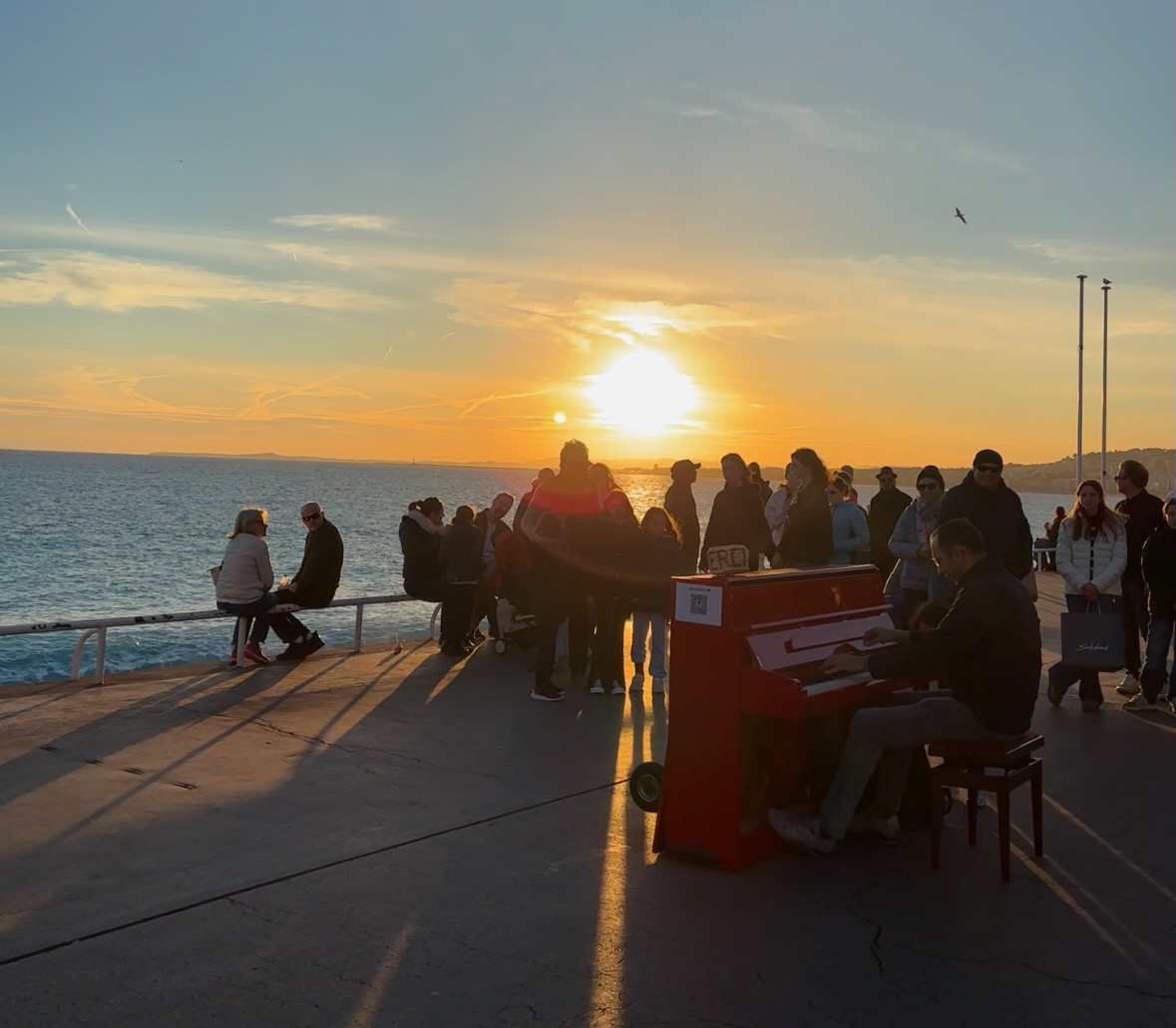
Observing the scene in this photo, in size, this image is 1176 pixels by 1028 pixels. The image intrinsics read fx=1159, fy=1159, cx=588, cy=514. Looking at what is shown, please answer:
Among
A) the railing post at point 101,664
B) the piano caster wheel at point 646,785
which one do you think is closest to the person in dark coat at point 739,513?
the piano caster wheel at point 646,785

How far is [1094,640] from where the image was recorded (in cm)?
914

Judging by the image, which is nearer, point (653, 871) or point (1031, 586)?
point (653, 871)

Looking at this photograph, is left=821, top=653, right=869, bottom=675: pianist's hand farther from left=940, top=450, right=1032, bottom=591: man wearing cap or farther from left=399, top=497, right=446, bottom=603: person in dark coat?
left=399, top=497, right=446, bottom=603: person in dark coat

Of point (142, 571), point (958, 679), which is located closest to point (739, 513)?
point (958, 679)

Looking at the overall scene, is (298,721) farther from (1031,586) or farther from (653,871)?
(1031,586)

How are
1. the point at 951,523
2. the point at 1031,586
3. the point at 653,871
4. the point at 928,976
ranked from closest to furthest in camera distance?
the point at 928,976, the point at 653,871, the point at 951,523, the point at 1031,586

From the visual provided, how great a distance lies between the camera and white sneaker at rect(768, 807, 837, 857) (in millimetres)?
5422

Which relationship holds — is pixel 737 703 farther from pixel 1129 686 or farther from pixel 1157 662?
pixel 1129 686

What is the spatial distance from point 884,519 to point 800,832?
9085 millimetres

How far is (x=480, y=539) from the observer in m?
12.2

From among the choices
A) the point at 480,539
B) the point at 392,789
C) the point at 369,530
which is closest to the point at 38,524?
the point at 369,530

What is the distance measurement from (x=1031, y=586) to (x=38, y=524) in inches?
2300

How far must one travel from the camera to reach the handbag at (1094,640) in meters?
9.09

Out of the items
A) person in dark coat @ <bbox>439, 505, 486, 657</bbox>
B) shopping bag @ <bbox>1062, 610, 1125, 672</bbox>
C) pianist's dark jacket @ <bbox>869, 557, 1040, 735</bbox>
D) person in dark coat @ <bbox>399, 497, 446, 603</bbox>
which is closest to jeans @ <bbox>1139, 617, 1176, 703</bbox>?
shopping bag @ <bbox>1062, 610, 1125, 672</bbox>
